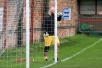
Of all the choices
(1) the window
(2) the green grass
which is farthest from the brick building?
(1) the window

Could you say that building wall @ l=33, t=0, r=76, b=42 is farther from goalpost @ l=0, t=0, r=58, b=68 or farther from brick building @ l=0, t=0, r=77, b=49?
goalpost @ l=0, t=0, r=58, b=68

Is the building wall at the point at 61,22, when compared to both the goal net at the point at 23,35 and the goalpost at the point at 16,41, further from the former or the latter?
the goalpost at the point at 16,41

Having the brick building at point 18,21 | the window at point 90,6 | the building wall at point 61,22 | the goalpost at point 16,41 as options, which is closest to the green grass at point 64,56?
the goalpost at point 16,41

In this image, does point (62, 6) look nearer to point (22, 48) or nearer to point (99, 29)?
point (99, 29)

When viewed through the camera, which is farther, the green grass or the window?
the window

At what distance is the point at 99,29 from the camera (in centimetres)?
2764

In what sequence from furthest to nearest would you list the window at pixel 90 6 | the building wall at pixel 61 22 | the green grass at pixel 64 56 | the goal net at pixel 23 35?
the window at pixel 90 6 < the building wall at pixel 61 22 < the goal net at pixel 23 35 < the green grass at pixel 64 56

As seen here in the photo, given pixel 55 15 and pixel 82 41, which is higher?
pixel 55 15

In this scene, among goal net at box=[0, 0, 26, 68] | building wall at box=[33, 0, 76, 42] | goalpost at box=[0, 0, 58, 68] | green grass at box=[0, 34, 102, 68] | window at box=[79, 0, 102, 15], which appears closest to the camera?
green grass at box=[0, 34, 102, 68]

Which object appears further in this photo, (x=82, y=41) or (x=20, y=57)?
(x=82, y=41)

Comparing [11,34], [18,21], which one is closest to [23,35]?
[18,21]

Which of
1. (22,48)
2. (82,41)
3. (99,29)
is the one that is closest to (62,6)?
(82,41)

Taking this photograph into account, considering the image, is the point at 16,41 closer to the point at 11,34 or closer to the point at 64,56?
the point at 11,34

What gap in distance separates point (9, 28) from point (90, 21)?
1097cm
